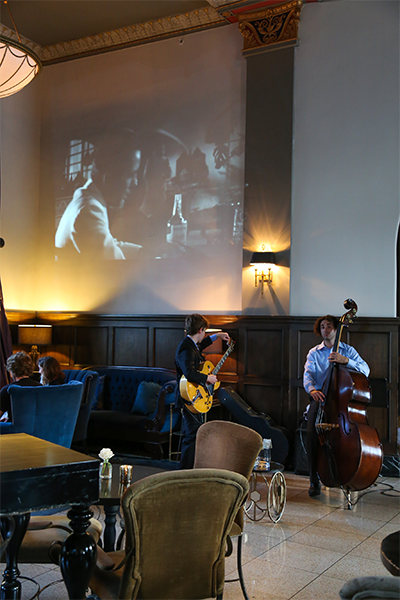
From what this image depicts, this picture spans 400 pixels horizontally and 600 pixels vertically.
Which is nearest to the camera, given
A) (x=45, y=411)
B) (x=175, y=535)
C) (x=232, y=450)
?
(x=175, y=535)

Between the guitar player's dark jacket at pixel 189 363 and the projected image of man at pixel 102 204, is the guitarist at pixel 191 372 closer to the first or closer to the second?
the guitar player's dark jacket at pixel 189 363

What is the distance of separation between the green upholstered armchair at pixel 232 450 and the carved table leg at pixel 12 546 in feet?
3.26

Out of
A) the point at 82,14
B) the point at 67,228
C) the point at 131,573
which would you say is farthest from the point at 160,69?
the point at 131,573

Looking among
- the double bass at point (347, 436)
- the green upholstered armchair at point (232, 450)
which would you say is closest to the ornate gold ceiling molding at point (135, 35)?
the double bass at point (347, 436)

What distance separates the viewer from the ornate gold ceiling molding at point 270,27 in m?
6.65

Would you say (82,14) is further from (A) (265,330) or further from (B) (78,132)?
(A) (265,330)

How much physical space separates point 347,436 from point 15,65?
3.63 metres

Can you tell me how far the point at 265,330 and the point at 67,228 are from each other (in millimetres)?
3464

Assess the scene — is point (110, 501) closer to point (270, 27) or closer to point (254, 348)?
point (254, 348)

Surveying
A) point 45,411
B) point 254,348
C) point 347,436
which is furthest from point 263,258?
point 45,411

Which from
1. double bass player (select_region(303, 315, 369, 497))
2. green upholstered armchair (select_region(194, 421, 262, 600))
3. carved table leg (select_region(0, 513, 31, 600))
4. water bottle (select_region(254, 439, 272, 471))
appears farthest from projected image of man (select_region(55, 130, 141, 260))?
carved table leg (select_region(0, 513, 31, 600))

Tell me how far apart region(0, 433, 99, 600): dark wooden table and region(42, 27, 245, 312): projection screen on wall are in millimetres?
5162

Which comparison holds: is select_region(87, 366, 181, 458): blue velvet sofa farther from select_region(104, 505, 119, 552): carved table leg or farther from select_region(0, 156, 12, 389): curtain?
select_region(104, 505, 119, 552): carved table leg

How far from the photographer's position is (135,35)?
7781 mm
